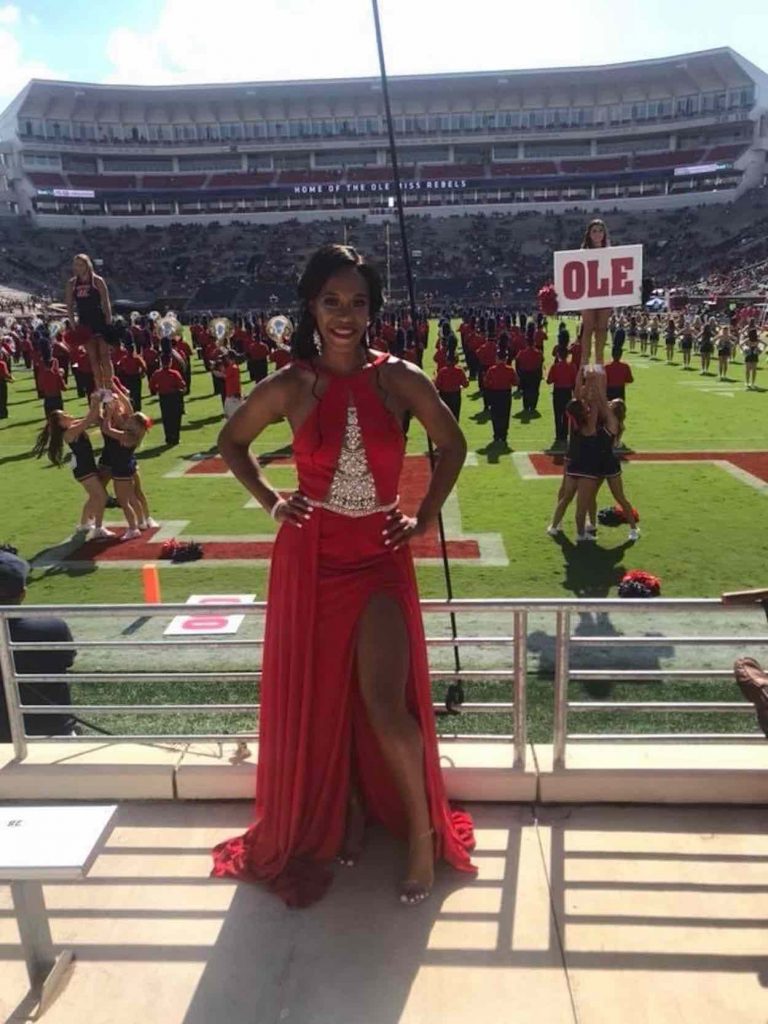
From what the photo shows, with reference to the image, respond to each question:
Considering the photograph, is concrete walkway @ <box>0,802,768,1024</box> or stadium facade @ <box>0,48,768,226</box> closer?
concrete walkway @ <box>0,802,768,1024</box>

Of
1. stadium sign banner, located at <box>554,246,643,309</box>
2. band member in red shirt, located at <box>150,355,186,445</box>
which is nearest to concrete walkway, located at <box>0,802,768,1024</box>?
stadium sign banner, located at <box>554,246,643,309</box>

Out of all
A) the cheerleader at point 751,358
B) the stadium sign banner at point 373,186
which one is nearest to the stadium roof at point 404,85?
the stadium sign banner at point 373,186

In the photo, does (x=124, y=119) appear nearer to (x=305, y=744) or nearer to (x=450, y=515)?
(x=450, y=515)

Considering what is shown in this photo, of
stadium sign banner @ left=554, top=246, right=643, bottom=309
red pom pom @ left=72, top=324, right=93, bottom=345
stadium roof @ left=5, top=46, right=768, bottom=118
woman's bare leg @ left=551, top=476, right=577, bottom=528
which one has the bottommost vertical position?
woman's bare leg @ left=551, top=476, right=577, bottom=528

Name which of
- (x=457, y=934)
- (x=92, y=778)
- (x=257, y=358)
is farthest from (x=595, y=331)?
(x=257, y=358)

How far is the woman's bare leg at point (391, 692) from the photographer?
2.47 metres

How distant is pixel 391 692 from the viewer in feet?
8.11

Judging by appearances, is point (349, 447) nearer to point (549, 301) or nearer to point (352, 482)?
point (352, 482)

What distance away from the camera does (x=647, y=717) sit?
4480 millimetres

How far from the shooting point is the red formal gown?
2443 mm

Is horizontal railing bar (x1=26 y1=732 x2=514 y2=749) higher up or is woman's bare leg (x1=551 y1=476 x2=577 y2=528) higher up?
horizontal railing bar (x1=26 y1=732 x2=514 y2=749)

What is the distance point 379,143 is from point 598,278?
72.0 meters

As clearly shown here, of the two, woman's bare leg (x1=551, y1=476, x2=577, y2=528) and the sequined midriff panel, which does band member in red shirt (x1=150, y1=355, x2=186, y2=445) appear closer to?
woman's bare leg (x1=551, y1=476, x2=577, y2=528)

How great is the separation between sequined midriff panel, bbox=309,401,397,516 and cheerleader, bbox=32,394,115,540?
5615mm
